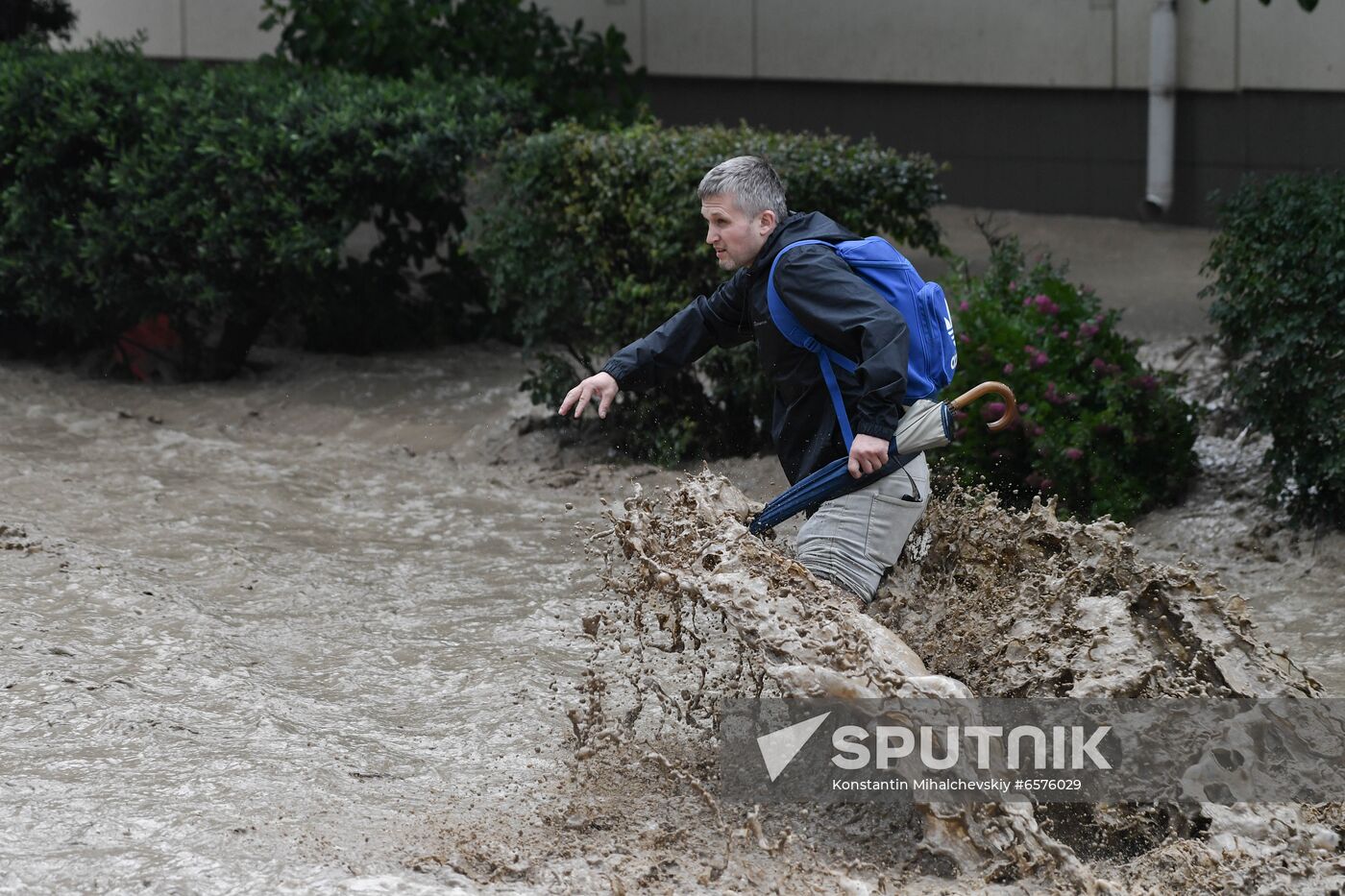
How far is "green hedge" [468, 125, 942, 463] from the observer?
7531 millimetres

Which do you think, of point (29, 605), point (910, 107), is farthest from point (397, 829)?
point (910, 107)

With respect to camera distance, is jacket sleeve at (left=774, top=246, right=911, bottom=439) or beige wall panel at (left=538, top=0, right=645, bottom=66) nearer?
jacket sleeve at (left=774, top=246, right=911, bottom=439)

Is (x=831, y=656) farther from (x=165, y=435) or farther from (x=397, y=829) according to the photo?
(x=165, y=435)

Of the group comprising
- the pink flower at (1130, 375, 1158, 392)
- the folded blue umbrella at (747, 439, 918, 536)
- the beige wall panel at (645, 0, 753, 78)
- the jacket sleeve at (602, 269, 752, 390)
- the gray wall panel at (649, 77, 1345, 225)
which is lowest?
the pink flower at (1130, 375, 1158, 392)

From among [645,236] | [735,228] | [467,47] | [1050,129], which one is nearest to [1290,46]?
[1050,129]

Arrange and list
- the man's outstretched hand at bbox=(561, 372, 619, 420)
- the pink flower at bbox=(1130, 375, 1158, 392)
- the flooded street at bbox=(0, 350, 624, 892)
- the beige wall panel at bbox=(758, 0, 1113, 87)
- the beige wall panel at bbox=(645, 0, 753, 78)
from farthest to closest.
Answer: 1. the beige wall panel at bbox=(645, 0, 753, 78)
2. the beige wall panel at bbox=(758, 0, 1113, 87)
3. the pink flower at bbox=(1130, 375, 1158, 392)
4. the man's outstretched hand at bbox=(561, 372, 619, 420)
5. the flooded street at bbox=(0, 350, 624, 892)

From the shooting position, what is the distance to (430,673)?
16.6 ft

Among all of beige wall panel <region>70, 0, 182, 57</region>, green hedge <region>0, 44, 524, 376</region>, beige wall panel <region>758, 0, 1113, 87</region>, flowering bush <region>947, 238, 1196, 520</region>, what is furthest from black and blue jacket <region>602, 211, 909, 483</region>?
beige wall panel <region>70, 0, 182, 57</region>

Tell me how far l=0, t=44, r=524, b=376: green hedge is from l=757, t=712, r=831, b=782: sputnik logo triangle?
18.0 feet

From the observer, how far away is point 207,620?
541cm

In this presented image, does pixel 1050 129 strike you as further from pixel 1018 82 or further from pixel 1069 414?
pixel 1069 414

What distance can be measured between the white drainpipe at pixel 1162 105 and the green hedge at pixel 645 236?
4.10 metres

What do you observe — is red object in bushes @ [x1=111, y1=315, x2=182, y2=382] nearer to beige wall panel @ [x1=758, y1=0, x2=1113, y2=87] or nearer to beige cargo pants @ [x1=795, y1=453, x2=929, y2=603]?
beige wall panel @ [x1=758, y1=0, x2=1113, y2=87]

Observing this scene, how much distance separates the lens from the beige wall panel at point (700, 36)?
13.1 m
